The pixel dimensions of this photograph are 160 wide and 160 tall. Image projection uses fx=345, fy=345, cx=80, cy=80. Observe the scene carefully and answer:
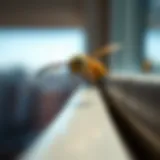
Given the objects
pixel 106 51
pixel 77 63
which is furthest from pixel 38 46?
pixel 77 63

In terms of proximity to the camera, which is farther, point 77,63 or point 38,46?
point 38,46

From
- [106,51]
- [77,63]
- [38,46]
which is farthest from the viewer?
[38,46]

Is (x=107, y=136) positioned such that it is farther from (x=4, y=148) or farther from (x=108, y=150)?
(x=4, y=148)

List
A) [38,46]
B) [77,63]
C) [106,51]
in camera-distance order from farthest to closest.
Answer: [38,46] → [106,51] → [77,63]

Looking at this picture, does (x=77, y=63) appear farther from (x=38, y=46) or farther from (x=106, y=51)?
(x=38, y=46)

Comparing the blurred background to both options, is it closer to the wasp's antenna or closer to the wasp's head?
the wasp's antenna

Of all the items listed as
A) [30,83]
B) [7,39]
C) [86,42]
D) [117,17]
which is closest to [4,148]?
[30,83]

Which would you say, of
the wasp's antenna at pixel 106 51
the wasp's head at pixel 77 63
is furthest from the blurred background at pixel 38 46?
the wasp's head at pixel 77 63

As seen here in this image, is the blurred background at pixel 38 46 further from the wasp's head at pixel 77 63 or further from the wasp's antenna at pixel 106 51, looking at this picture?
the wasp's head at pixel 77 63
